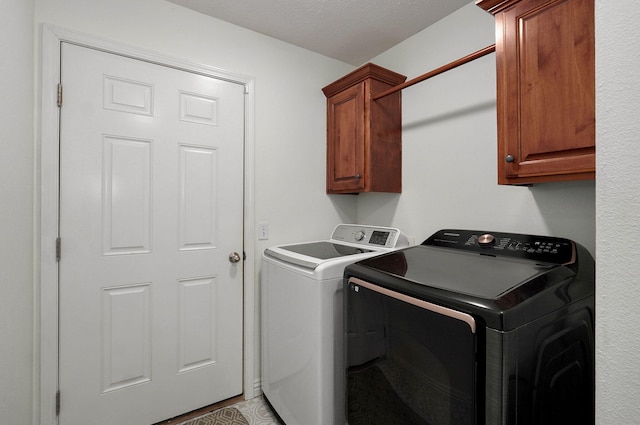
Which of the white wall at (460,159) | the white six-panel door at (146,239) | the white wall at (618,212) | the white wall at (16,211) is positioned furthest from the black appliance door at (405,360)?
the white wall at (16,211)

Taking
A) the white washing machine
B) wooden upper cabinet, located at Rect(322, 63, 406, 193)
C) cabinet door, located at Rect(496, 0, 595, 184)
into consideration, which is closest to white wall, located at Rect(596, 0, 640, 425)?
cabinet door, located at Rect(496, 0, 595, 184)

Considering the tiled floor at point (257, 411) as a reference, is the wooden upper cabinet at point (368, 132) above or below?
above

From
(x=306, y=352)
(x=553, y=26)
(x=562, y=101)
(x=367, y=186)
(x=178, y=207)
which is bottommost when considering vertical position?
(x=306, y=352)

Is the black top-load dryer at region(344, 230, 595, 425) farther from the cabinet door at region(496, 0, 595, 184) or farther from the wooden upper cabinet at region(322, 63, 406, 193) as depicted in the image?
the wooden upper cabinet at region(322, 63, 406, 193)

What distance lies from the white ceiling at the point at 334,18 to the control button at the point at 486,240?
1.35 metres

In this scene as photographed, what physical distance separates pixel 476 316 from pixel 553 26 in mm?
1069

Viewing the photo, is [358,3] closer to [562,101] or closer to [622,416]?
[562,101]

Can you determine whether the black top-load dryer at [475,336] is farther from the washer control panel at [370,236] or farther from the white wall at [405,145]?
the washer control panel at [370,236]

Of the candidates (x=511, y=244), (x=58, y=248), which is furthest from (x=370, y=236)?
(x=58, y=248)

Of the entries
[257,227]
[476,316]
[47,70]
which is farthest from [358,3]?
[476,316]

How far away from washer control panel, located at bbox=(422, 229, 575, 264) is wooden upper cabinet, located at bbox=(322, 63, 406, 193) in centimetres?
60

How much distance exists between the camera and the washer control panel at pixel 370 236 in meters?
1.84

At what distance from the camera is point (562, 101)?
1.04m

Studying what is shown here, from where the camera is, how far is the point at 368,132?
1.95 meters
